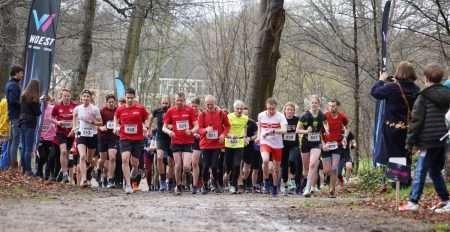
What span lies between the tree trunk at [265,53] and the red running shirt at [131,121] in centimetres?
490

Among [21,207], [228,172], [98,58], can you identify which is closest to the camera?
[21,207]

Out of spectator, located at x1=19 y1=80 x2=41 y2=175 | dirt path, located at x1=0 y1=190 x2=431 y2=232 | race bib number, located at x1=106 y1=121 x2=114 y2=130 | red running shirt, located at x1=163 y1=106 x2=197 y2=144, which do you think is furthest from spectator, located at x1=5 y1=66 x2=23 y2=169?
dirt path, located at x1=0 y1=190 x2=431 y2=232

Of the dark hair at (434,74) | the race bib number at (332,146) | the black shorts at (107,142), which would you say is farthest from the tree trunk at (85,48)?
the dark hair at (434,74)

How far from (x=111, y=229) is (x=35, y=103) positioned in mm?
8314

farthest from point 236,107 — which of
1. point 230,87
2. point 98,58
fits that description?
point 98,58

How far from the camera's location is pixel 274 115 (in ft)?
51.9

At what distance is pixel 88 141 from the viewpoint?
16.4m

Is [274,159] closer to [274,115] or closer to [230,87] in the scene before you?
[274,115]

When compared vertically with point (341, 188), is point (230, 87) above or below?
above

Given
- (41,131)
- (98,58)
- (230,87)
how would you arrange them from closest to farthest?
(41,131) < (230,87) < (98,58)

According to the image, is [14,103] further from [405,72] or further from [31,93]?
[405,72]

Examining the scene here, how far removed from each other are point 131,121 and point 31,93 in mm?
2145

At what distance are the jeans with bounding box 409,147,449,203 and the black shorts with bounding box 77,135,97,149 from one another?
797 centimetres

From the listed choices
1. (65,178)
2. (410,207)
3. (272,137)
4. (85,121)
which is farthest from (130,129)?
(410,207)
